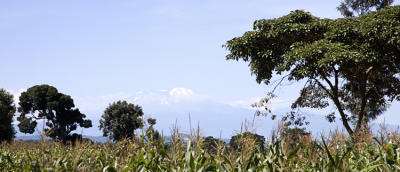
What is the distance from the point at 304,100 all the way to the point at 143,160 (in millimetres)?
23031

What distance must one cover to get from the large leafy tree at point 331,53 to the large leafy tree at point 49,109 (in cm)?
4328

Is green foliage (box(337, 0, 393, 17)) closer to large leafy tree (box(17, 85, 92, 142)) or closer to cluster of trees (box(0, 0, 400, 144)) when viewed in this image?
cluster of trees (box(0, 0, 400, 144))

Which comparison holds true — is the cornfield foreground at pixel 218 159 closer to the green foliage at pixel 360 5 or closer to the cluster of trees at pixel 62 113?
the green foliage at pixel 360 5

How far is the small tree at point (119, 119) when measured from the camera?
66125 mm

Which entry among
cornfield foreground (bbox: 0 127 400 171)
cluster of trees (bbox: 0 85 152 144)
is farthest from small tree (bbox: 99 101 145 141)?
cornfield foreground (bbox: 0 127 400 171)

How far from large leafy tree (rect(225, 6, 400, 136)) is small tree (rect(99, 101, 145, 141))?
4272 centimetres

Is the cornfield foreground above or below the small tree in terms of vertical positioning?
below

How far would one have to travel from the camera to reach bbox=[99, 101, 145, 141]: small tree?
217 ft

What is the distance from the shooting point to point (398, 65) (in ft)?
76.5

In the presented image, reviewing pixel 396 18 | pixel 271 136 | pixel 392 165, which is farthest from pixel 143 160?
pixel 396 18

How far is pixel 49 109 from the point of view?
63.7 metres

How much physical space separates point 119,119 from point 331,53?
50.2 meters

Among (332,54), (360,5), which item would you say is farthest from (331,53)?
(360,5)

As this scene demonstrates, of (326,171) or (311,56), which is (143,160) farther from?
(311,56)
